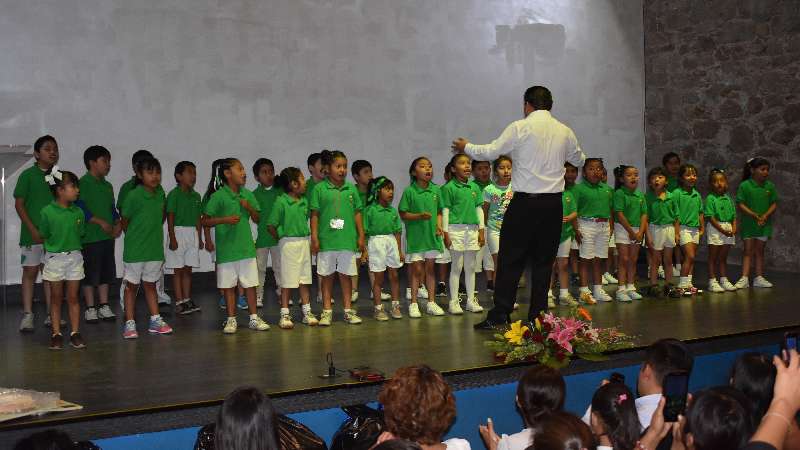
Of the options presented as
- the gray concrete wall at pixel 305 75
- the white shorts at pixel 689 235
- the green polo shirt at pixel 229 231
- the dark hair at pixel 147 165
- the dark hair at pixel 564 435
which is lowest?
the dark hair at pixel 564 435

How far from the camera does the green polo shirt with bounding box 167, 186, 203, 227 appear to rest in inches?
310

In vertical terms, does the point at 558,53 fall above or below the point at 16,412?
above

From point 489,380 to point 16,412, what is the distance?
98.3 inches

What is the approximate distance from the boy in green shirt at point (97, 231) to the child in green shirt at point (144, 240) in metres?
0.82

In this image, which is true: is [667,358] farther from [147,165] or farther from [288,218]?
[147,165]

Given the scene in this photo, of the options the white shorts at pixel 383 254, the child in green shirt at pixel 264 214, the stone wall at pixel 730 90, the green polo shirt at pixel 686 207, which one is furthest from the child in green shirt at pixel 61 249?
the stone wall at pixel 730 90

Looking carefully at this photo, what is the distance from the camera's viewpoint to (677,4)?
37.8 ft

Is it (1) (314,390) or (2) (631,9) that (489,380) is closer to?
(1) (314,390)

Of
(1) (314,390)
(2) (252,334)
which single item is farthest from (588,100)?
(1) (314,390)

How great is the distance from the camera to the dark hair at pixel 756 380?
10.0 feet

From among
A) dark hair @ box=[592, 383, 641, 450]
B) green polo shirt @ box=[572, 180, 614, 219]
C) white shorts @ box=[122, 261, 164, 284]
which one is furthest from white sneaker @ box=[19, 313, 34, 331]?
dark hair @ box=[592, 383, 641, 450]

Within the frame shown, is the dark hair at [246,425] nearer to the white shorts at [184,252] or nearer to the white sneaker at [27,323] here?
the white sneaker at [27,323]

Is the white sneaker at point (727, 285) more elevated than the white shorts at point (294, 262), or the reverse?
the white shorts at point (294, 262)

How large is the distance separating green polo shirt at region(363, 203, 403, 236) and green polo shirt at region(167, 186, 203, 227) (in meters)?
1.76
